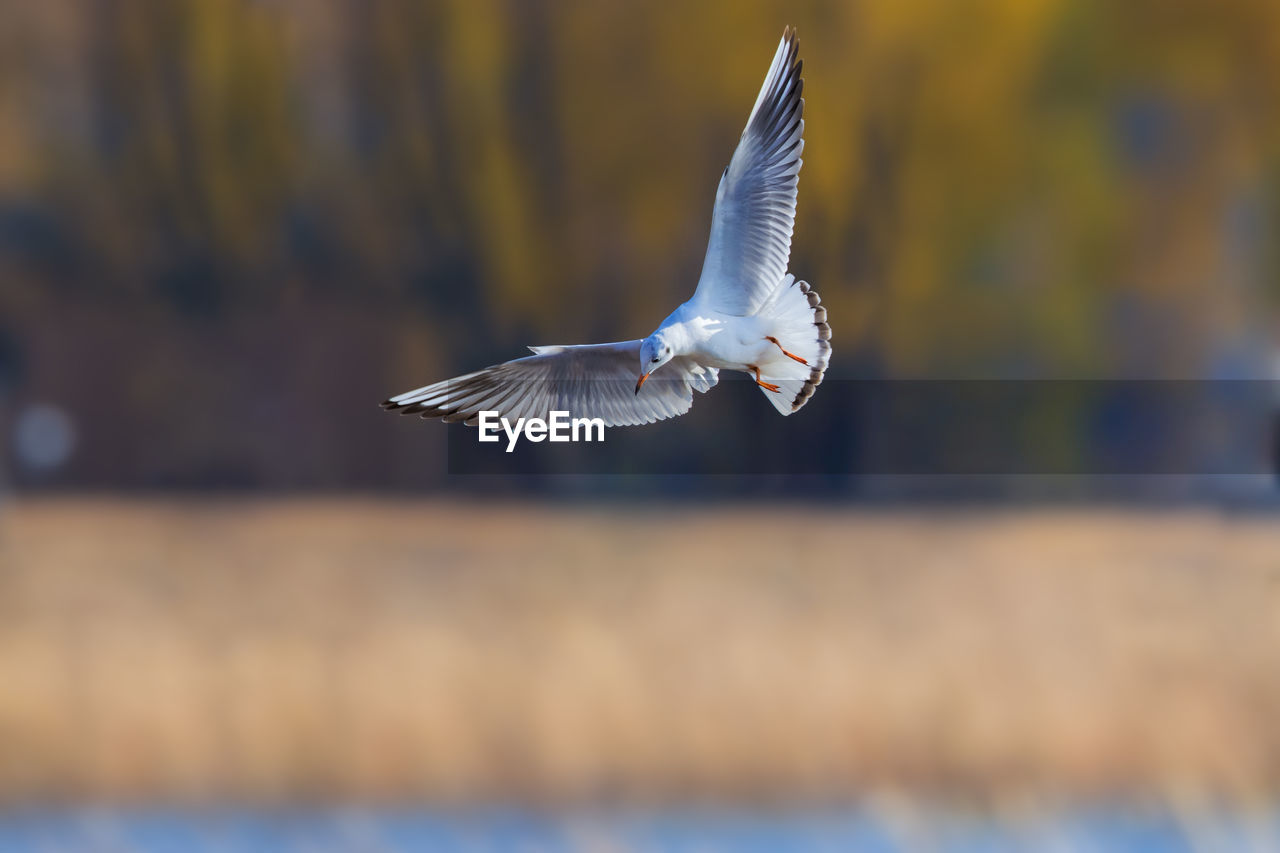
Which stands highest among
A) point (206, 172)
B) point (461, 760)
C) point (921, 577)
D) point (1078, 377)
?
point (206, 172)

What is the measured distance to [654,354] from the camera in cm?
172

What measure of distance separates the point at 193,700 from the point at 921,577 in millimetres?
1969

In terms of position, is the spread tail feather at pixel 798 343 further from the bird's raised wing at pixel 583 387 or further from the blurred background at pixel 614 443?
→ the blurred background at pixel 614 443

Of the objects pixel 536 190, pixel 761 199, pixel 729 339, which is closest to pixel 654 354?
pixel 729 339

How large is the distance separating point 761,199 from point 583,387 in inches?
15.1

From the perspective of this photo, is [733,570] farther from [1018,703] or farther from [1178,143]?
[1178,143]

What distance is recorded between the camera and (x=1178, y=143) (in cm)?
475

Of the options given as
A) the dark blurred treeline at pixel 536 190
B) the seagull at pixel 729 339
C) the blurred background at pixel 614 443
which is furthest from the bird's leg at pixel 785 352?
the dark blurred treeline at pixel 536 190

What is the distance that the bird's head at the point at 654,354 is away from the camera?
5.62 feet

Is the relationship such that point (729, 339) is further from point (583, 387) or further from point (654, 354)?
point (583, 387)

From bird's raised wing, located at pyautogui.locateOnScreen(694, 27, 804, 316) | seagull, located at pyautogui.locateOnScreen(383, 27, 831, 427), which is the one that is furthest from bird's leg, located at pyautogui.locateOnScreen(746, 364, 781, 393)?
bird's raised wing, located at pyautogui.locateOnScreen(694, 27, 804, 316)

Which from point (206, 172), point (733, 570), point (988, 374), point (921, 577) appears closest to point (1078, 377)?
point (988, 374)

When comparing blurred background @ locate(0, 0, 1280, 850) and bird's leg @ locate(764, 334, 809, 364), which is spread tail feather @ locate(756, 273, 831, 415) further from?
blurred background @ locate(0, 0, 1280, 850)

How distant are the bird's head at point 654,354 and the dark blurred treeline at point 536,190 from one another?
2654 mm
